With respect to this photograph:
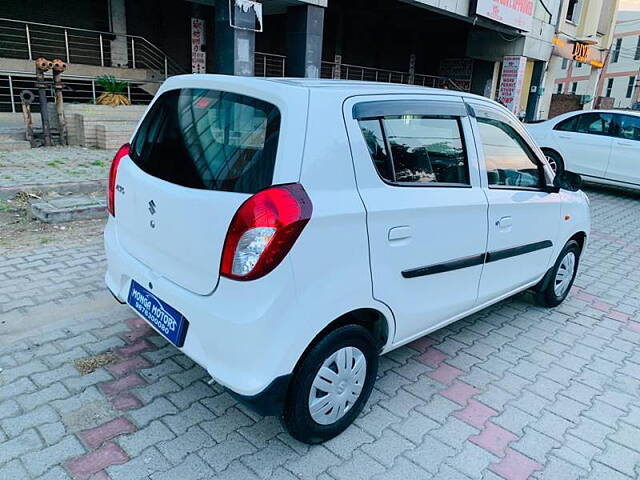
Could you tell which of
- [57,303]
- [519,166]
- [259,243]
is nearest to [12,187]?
[57,303]

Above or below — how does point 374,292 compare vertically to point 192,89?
below

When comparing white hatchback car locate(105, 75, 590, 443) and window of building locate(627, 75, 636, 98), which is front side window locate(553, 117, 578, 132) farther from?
window of building locate(627, 75, 636, 98)

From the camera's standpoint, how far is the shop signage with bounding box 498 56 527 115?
1795 centimetres

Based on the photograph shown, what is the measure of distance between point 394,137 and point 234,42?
728 centimetres

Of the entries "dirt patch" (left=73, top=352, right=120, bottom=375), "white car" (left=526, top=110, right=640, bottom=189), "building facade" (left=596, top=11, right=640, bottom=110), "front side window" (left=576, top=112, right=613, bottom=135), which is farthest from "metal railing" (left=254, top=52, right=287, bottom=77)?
"building facade" (left=596, top=11, right=640, bottom=110)

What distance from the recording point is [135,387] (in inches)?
108

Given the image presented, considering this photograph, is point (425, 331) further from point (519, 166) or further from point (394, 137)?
point (519, 166)

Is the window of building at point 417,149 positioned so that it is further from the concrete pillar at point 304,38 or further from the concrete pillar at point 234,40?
the concrete pillar at point 304,38

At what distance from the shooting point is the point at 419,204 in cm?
253

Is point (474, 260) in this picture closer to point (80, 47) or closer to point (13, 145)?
point (13, 145)

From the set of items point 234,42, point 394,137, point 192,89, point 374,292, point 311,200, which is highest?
point 234,42

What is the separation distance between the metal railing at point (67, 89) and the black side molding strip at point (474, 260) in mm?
10593

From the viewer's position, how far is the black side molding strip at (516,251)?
10.4 ft

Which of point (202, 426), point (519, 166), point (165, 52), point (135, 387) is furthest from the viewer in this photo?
point (165, 52)
